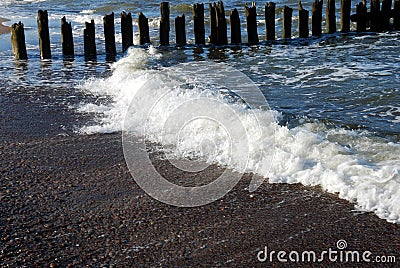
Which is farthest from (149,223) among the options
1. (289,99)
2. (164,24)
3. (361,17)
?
(361,17)

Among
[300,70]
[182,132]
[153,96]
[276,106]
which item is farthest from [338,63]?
[182,132]

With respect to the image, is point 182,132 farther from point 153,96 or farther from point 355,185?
point 355,185

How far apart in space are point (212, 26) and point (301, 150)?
10.3 m

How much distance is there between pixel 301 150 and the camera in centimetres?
645

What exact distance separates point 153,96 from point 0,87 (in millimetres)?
3537

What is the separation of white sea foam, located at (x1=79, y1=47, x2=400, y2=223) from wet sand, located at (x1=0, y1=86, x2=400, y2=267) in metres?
0.21

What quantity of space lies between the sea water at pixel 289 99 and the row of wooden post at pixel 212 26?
383mm

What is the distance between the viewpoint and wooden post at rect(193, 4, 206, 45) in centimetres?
1590

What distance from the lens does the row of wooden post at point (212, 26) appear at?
15.0 metres

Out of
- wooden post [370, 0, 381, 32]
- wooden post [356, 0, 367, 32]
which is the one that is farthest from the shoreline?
wooden post [370, 0, 381, 32]

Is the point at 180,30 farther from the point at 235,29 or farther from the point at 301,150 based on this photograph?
the point at 301,150

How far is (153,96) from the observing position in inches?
367

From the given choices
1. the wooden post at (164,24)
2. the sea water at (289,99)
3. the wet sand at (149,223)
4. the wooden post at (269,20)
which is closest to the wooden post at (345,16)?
the sea water at (289,99)

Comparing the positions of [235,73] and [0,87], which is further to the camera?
[235,73]
